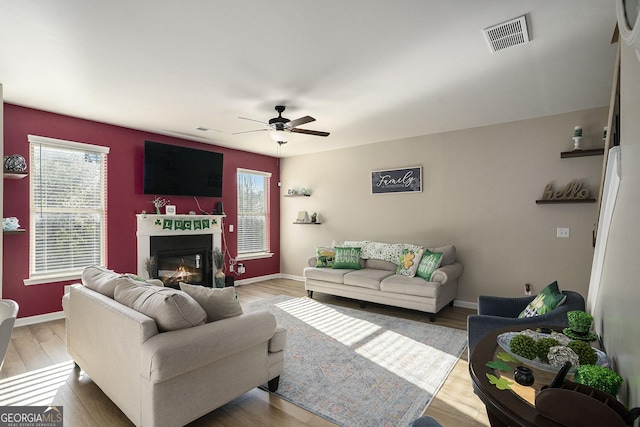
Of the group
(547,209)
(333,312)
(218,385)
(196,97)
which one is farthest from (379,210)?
(218,385)

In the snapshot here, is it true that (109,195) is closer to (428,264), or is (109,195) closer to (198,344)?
(198,344)

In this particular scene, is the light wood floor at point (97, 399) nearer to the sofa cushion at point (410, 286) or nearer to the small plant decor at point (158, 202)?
the sofa cushion at point (410, 286)

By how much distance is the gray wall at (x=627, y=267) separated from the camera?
97 centimetres

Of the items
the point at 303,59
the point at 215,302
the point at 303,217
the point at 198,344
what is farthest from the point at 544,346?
the point at 303,217

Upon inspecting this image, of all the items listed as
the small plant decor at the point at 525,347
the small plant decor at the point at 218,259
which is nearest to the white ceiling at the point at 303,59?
the small plant decor at the point at 525,347

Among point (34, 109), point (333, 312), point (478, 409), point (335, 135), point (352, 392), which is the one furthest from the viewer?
point (335, 135)

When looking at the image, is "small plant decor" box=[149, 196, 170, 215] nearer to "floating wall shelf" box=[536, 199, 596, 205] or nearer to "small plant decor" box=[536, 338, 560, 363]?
"small plant decor" box=[536, 338, 560, 363]

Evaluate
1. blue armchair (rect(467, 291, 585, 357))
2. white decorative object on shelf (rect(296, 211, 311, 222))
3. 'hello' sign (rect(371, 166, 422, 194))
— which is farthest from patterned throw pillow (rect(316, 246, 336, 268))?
blue armchair (rect(467, 291, 585, 357))

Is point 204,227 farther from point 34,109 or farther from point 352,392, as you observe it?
point 352,392

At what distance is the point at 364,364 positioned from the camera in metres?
3.00

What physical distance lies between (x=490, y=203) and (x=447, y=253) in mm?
950

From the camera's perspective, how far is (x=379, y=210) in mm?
5805

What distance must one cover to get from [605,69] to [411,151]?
2720mm

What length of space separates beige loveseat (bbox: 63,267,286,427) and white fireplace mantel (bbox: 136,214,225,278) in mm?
2542
